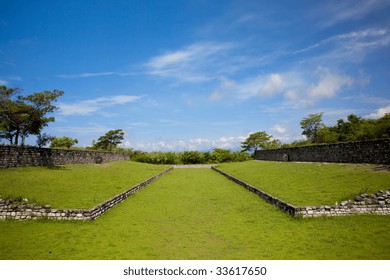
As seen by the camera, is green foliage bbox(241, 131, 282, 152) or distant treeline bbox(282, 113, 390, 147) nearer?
distant treeline bbox(282, 113, 390, 147)

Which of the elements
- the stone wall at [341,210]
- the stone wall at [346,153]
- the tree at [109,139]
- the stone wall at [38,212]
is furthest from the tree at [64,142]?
the stone wall at [341,210]

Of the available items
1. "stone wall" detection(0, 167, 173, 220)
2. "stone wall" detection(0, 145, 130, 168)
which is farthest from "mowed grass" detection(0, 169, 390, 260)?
"stone wall" detection(0, 145, 130, 168)

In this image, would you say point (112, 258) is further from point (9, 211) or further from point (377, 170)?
point (377, 170)

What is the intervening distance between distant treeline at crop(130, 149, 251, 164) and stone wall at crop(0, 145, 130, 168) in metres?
22.5

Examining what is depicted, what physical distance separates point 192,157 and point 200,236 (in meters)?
44.5

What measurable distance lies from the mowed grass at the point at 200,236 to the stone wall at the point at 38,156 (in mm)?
9878

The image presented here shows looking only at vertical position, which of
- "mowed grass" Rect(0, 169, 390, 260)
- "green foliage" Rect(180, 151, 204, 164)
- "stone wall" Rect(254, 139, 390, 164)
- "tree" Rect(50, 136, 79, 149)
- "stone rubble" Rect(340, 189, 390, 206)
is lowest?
"mowed grass" Rect(0, 169, 390, 260)

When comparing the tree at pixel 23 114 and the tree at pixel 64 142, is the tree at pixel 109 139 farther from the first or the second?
the tree at pixel 23 114

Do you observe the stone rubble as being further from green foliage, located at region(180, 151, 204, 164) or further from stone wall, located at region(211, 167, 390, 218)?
green foliage, located at region(180, 151, 204, 164)

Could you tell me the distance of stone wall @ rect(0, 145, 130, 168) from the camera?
54.7 ft

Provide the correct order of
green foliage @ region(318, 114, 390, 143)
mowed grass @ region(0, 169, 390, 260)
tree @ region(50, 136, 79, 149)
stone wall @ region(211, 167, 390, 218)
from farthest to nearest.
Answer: tree @ region(50, 136, 79, 149) < green foliage @ region(318, 114, 390, 143) < stone wall @ region(211, 167, 390, 218) < mowed grass @ region(0, 169, 390, 260)

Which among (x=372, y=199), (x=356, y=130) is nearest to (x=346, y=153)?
(x=372, y=199)

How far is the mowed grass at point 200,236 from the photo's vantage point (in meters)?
6.53
